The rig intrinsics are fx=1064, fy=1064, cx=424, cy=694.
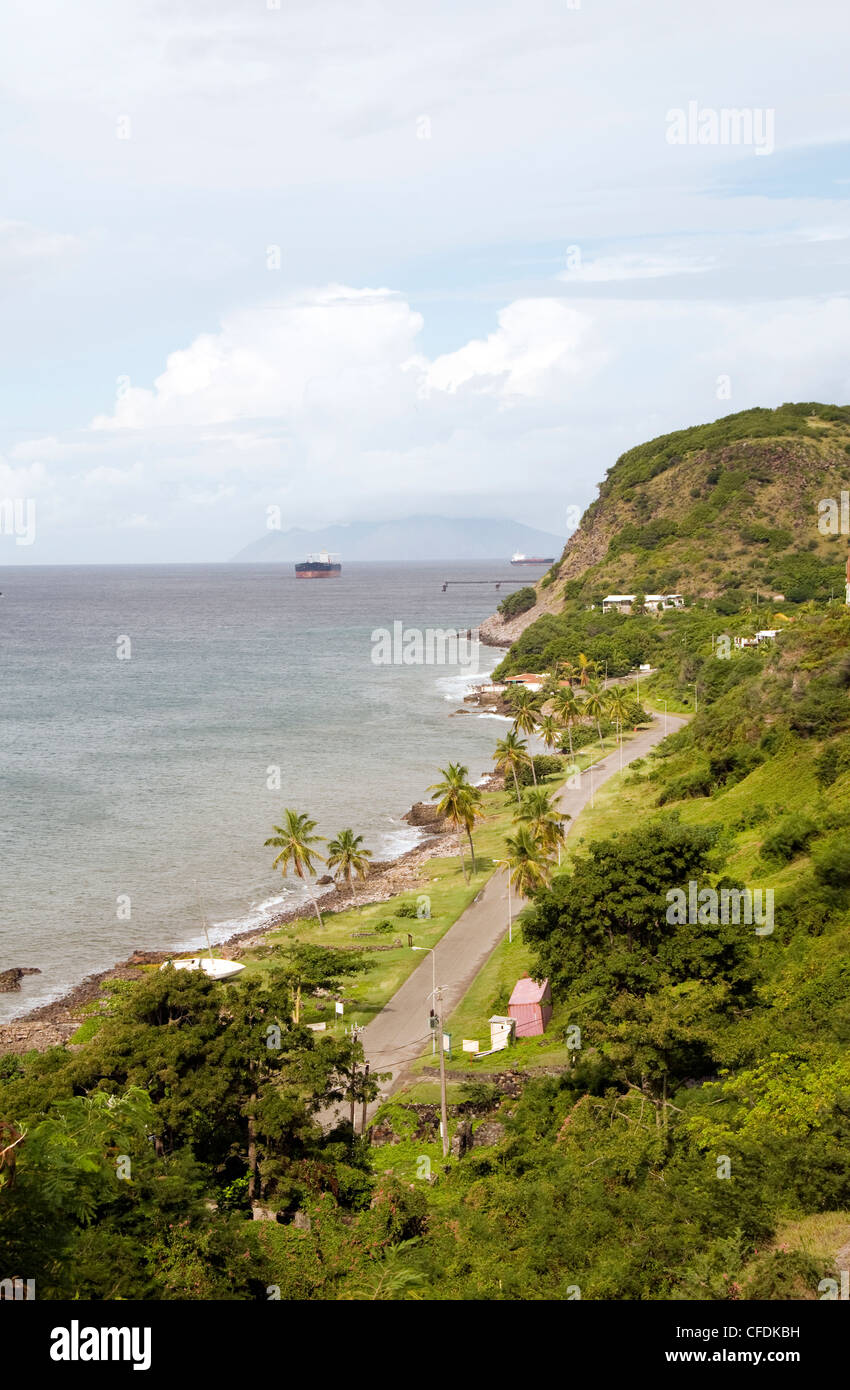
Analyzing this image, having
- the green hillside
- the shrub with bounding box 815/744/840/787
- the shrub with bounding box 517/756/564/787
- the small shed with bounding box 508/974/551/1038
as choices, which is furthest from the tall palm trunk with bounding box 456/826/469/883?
the green hillside

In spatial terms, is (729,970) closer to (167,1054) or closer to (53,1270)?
(167,1054)

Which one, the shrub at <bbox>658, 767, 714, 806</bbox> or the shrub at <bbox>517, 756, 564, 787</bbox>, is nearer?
the shrub at <bbox>658, 767, 714, 806</bbox>

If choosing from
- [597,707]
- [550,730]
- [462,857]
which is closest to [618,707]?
[597,707]

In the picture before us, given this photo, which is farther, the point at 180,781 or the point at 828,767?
the point at 180,781

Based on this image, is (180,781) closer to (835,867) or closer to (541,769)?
(541,769)

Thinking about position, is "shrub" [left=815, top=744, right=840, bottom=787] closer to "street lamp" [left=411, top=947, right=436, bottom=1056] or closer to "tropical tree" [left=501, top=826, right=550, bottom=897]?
"tropical tree" [left=501, top=826, right=550, bottom=897]

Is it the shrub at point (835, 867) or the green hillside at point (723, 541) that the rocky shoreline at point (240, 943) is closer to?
the shrub at point (835, 867)
